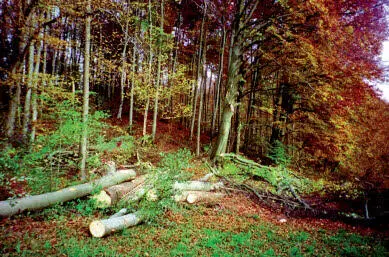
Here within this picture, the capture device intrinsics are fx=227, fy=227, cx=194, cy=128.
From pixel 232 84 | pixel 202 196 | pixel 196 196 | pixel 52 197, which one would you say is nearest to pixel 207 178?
pixel 202 196

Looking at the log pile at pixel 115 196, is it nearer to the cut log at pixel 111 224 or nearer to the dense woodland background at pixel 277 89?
the cut log at pixel 111 224

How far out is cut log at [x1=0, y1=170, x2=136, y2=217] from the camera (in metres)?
5.33

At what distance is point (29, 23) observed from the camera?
8.94m

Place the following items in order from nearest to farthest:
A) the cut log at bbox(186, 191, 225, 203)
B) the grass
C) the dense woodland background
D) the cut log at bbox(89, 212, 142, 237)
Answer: the grass < the cut log at bbox(89, 212, 142, 237) < the cut log at bbox(186, 191, 225, 203) < the dense woodland background

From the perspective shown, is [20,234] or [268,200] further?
[268,200]

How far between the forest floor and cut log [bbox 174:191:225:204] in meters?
0.31

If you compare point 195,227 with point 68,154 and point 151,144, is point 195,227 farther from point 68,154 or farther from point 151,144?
point 151,144

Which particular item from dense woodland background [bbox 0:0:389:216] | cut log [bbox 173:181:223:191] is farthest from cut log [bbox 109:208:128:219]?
dense woodland background [bbox 0:0:389:216]

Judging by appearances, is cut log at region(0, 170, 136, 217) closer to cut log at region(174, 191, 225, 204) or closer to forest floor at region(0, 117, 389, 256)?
forest floor at region(0, 117, 389, 256)

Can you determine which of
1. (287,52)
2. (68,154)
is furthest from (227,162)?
(68,154)

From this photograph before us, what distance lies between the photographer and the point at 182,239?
545 centimetres

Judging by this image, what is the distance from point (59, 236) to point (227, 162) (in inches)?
329

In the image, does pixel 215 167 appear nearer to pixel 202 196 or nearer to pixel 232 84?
pixel 202 196

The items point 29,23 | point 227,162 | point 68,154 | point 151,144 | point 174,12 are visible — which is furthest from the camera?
point 174,12
